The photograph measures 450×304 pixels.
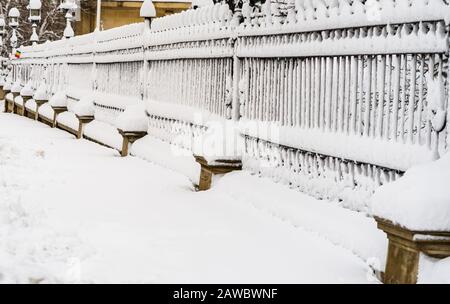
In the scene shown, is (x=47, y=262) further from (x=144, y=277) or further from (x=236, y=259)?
(x=236, y=259)

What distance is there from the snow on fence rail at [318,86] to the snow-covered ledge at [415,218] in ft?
1.17

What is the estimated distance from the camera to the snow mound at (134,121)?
10.8 metres

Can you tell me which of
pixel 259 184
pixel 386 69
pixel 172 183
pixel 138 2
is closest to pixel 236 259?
pixel 386 69

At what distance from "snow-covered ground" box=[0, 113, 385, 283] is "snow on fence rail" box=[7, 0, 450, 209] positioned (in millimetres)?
309

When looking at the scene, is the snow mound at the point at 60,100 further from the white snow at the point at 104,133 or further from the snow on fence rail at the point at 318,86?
the snow on fence rail at the point at 318,86

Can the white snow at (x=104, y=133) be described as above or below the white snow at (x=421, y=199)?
below

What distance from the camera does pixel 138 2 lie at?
37.6 metres

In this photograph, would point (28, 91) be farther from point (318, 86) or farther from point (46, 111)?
point (318, 86)

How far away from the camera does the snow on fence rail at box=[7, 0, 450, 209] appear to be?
4.45 meters

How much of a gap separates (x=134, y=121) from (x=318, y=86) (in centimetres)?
535

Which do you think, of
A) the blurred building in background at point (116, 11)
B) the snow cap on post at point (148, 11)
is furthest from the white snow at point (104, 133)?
the blurred building in background at point (116, 11)

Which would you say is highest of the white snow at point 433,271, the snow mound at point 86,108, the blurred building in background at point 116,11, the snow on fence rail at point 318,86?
the blurred building in background at point 116,11
